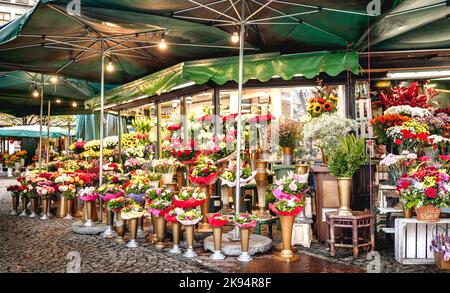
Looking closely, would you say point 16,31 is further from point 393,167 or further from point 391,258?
point 391,258

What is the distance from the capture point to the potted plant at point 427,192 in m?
4.92

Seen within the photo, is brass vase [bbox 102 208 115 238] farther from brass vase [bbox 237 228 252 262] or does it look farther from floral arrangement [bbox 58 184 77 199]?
brass vase [bbox 237 228 252 262]

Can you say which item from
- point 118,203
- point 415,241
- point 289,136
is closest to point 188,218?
point 118,203

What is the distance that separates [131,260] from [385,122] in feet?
14.1

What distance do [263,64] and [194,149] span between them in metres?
2.19

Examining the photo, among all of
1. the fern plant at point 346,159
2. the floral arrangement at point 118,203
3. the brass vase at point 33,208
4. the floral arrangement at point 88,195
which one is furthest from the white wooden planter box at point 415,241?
the brass vase at point 33,208

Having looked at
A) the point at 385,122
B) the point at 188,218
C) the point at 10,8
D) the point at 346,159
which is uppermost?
the point at 10,8

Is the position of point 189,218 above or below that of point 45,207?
above

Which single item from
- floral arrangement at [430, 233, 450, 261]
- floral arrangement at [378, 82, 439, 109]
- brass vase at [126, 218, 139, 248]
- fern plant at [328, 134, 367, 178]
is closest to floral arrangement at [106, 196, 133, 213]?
brass vase at [126, 218, 139, 248]

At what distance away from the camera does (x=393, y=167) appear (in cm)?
570

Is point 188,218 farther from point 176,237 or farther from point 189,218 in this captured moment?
point 176,237

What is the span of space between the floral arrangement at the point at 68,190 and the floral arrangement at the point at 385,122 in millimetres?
6258

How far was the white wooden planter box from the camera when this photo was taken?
517 cm

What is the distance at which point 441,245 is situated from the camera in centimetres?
489
